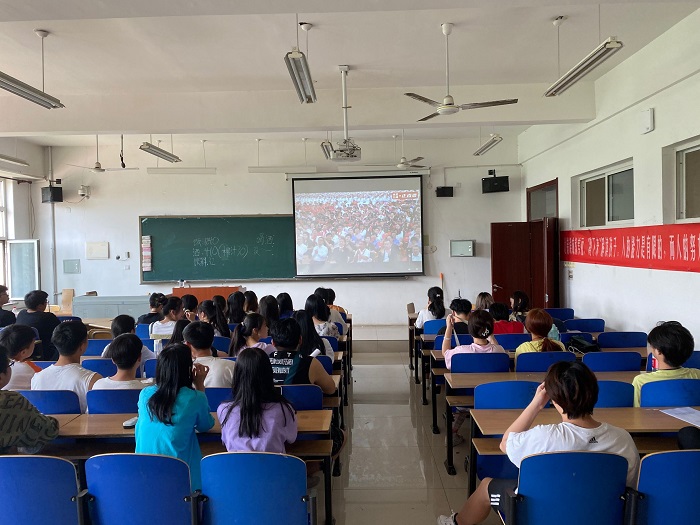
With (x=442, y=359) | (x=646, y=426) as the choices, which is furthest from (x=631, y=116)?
(x=646, y=426)

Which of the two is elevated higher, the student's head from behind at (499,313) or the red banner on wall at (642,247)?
the red banner on wall at (642,247)

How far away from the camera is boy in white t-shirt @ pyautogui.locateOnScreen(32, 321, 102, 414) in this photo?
301 cm

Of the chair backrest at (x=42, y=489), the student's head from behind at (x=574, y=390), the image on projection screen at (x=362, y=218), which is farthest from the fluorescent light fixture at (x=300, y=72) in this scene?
the image on projection screen at (x=362, y=218)

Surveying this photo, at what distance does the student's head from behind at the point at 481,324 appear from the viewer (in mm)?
3824

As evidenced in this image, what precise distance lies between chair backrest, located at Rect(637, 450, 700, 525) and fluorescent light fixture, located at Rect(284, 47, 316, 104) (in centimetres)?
344

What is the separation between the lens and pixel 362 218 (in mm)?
9625

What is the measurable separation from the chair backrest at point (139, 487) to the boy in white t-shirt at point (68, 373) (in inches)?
46.5

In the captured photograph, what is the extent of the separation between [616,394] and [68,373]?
3215 mm

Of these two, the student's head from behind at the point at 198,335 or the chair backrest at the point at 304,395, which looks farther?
the student's head from behind at the point at 198,335

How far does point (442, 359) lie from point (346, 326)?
191 centimetres

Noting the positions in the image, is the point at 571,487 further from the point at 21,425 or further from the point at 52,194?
the point at 52,194

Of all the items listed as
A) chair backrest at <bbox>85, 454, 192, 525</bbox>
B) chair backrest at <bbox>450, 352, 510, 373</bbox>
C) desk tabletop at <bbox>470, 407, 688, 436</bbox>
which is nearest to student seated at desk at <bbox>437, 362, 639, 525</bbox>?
desk tabletop at <bbox>470, 407, 688, 436</bbox>

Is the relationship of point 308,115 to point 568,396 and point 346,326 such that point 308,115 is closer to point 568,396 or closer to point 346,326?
point 346,326

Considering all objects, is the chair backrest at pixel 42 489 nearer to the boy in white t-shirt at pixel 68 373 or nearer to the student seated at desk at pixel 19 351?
the boy in white t-shirt at pixel 68 373
